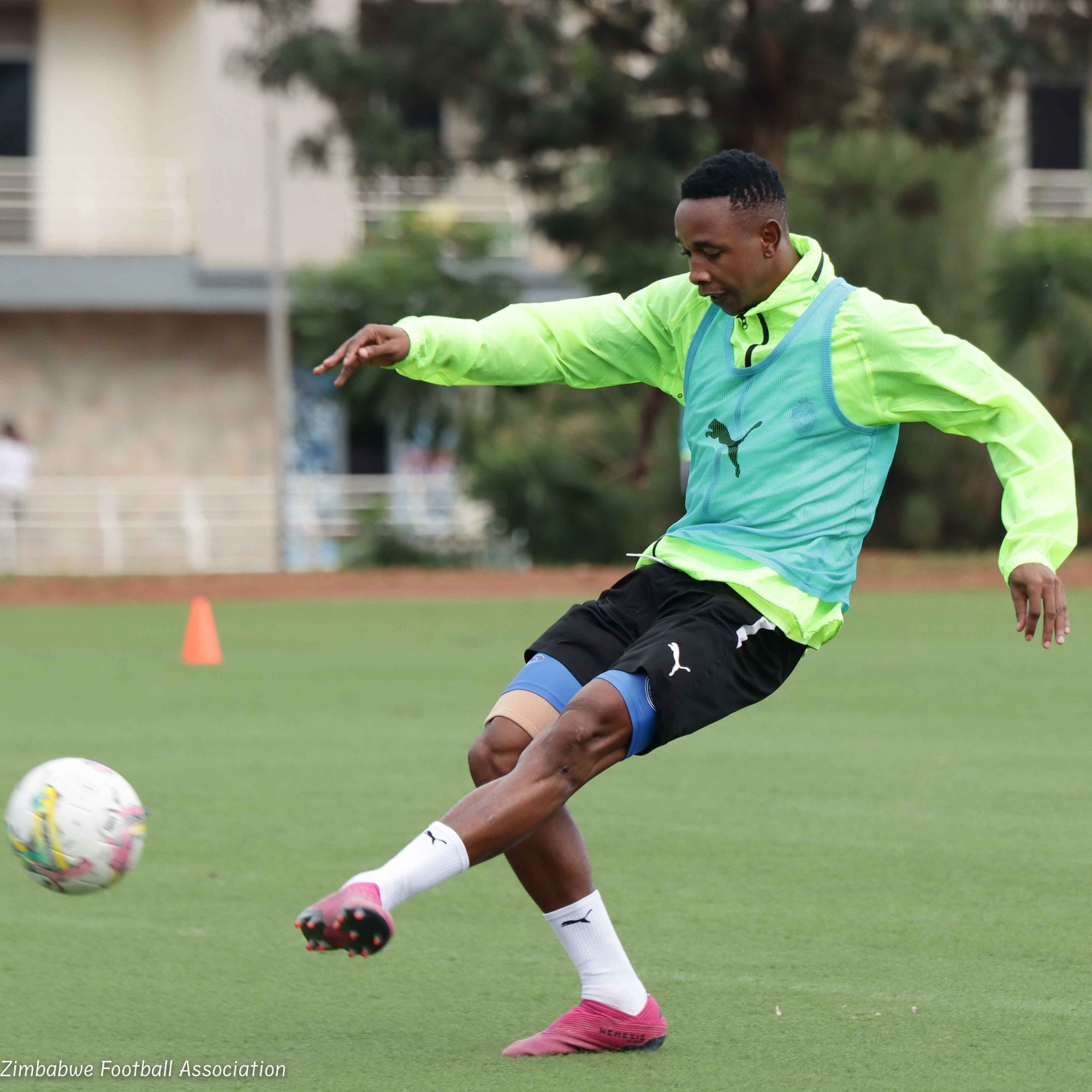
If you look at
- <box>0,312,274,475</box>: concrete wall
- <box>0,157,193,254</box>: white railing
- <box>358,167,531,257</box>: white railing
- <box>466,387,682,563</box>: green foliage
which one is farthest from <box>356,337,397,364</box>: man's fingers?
<box>0,312,274,475</box>: concrete wall

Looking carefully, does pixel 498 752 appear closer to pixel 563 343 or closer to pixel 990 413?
pixel 563 343

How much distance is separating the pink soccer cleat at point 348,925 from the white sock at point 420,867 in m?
0.12

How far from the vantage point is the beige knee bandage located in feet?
15.3

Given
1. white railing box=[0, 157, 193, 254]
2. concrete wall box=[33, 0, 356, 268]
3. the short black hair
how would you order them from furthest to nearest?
white railing box=[0, 157, 193, 254] < concrete wall box=[33, 0, 356, 268] < the short black hair

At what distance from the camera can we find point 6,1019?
5.05m

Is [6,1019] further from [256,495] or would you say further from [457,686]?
[256,495]

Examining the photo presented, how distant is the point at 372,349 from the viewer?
476cm

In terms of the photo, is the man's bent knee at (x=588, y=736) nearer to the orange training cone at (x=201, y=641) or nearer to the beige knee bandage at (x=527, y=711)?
the beige knee bandage at (x=527, y=711)

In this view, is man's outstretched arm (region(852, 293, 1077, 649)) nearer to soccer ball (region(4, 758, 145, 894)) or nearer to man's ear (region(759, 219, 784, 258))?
man's ear (region(759, 219, 784, 258))

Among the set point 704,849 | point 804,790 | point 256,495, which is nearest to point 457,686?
point 804,790

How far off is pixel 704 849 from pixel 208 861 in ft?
6.03

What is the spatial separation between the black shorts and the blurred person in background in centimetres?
2227

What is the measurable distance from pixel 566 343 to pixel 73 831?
1782 millimetres

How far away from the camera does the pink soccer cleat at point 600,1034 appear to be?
4.77m
